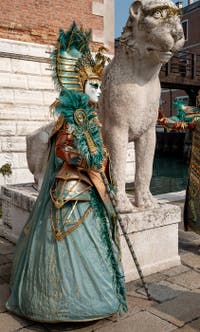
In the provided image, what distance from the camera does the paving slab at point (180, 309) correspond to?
304 cm

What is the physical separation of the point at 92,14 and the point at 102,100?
5840 millimetres

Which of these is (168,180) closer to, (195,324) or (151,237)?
(151,237)

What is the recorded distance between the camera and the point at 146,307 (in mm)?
3229

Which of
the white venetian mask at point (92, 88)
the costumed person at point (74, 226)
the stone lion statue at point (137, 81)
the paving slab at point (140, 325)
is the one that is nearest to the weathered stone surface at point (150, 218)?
the stone lion statue at point (137, 81)

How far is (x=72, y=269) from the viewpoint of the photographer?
279 cm

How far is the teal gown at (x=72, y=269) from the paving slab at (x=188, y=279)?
0.88 meters

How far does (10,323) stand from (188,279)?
1780mm

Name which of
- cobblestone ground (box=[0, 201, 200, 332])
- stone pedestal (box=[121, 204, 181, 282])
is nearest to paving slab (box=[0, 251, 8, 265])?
cobblestone ground (box=[0, 201, 200, 332])

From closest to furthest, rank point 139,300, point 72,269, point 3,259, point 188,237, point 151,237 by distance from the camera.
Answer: point 72,269
point 139,300
point 151,237
point 3,259
point 188,237

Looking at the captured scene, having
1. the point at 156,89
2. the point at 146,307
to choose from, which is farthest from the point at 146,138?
the point at 146,307

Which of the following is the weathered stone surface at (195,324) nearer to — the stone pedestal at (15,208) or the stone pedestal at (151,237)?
the stone pedestal at (151,237)

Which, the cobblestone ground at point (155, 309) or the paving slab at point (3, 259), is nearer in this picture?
the cobblestone ground at point (155, 309)

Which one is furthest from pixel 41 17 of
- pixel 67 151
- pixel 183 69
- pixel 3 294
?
pixel 183 69

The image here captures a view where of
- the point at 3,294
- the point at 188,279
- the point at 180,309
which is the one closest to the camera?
the point at 180,309
